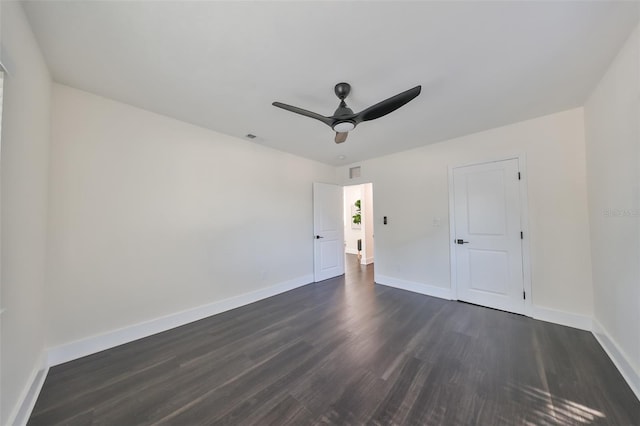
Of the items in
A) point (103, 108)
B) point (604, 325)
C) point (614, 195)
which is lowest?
point (604, 325)

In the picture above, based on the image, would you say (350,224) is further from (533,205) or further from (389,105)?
(389,105)

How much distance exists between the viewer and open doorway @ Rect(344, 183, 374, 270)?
6.16 meters

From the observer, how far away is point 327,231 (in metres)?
4.64

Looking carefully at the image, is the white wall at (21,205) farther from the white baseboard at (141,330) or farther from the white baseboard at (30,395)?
the white baseboard at (141,330)

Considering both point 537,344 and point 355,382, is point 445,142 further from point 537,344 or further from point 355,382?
point 355,382

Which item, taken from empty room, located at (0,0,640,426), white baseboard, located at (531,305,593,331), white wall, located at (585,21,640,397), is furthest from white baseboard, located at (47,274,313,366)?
white wall, located at (585,21,640,397)

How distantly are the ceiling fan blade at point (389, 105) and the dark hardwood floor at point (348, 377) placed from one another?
87.5 inches

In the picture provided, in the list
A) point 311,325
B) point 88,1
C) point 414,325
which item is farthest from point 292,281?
point 88,1

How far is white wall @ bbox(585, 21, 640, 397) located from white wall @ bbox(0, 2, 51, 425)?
3.98 meters

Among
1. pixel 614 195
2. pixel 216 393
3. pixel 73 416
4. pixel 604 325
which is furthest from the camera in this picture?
pixel 604 325

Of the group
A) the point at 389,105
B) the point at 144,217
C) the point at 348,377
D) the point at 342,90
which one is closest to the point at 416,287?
the point at 348,377

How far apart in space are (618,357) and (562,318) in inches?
32.8

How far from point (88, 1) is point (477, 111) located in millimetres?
3460

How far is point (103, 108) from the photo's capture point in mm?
2227
